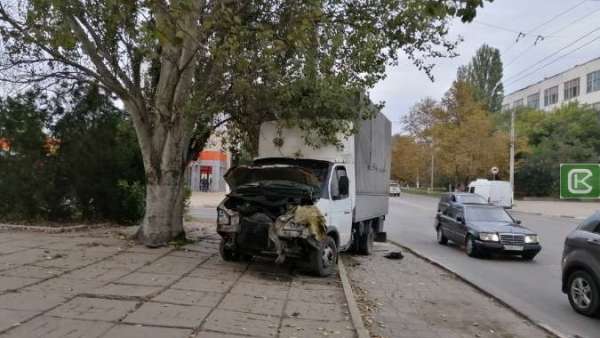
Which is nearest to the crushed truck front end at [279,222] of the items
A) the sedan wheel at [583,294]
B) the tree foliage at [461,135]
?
the sedan wheel at [583,294]

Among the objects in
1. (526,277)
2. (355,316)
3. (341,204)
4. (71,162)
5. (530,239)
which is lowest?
(526,277)

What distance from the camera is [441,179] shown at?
7750 centimetres

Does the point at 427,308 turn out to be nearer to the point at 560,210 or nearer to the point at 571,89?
the point at 560,210

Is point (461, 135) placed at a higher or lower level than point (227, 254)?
higher

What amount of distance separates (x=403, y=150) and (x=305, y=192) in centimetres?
6238

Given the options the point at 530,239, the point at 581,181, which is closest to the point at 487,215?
the point at 530,239

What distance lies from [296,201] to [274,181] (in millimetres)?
900

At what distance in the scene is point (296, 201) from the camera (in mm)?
9289

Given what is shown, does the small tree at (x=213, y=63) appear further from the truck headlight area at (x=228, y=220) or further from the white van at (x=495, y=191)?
the white van at (x=495, y=191)

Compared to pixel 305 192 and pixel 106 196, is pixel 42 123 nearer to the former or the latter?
pixel 106 196

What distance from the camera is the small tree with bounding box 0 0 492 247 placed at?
9.98 m

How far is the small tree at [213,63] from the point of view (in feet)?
32.7

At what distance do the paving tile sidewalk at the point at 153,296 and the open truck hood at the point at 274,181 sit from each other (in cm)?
142

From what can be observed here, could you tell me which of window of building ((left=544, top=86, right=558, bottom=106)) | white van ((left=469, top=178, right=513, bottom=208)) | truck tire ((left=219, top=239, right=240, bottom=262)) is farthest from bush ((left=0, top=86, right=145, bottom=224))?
window of building ((left=544, top=86, right=558, bottom=106))
